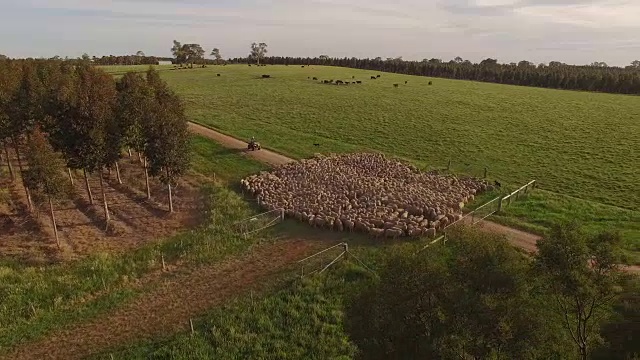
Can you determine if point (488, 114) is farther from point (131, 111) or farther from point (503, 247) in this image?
point (503, 247)

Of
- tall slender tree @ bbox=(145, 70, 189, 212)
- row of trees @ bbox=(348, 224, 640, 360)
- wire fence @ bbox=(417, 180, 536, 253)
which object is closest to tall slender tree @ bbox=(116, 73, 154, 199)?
tall slender tree @ bbox=(145, 70, 189, 212)

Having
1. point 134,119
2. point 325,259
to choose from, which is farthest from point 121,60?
point 325,259

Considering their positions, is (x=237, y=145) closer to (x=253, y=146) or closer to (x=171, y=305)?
(x=253, y=146)

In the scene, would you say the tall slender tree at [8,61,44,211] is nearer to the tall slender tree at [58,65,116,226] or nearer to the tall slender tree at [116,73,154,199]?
the tall slender tree at [58,65,116,226]

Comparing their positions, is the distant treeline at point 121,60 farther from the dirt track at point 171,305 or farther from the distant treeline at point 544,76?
the dirt track at point 171,305

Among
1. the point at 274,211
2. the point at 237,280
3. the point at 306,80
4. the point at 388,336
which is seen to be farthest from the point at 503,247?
the point at 306,80
